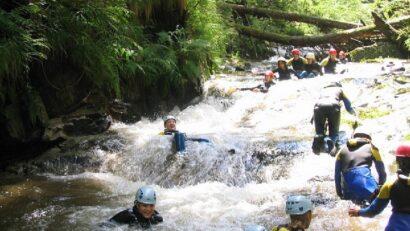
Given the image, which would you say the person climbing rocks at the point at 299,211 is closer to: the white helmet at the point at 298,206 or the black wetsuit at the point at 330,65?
the white helmet at the point at 298,206

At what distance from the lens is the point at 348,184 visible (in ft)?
18.8

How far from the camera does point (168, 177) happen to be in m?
8.11

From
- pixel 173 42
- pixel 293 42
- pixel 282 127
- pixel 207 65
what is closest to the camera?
pixel 282 127

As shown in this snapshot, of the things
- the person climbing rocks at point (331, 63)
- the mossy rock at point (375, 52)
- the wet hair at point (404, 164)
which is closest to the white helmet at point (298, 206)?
the wet hair at point (404, 164)

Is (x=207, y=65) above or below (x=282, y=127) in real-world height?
above

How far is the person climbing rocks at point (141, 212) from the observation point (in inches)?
200

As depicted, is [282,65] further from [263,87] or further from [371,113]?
[371,113]

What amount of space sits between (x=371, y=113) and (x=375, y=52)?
8496mm

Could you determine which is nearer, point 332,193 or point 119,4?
point 332,193

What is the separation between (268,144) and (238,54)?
12302 millimetres

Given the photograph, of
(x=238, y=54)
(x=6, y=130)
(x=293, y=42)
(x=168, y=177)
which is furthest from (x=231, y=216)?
(x=238, y=54)

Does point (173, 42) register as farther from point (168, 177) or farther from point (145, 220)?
point (145, 220)

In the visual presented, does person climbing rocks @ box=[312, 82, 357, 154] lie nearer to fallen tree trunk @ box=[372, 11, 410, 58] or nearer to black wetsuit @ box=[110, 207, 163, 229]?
black wetsuit @ box=[110, 207, 163, 229]

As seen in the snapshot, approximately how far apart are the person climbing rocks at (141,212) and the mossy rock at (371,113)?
247 inches
